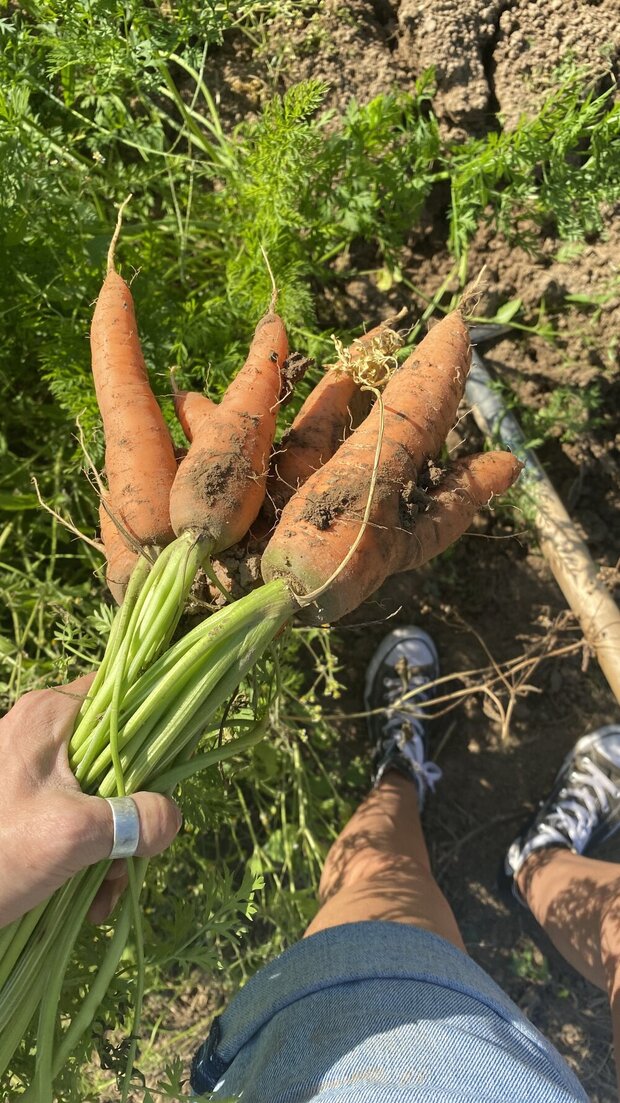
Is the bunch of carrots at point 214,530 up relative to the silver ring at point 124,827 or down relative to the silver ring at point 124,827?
up

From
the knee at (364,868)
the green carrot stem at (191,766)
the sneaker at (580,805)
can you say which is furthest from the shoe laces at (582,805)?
the green carrot stem at (191,766)

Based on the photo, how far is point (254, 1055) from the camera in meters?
1.62

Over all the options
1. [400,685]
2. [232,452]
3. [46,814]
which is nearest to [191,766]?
[46,814]

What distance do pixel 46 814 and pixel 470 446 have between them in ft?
6.40

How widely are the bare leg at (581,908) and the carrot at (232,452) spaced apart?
1.67m

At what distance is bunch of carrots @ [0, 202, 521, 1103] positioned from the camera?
1.39m

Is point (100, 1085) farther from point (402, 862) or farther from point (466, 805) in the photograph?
point (466, 805)

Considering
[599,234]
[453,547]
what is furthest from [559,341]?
[453,547]

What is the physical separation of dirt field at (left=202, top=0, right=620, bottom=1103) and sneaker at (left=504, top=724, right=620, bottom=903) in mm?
75

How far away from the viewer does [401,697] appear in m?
2.61

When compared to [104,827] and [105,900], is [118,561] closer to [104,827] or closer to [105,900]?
[104,827]

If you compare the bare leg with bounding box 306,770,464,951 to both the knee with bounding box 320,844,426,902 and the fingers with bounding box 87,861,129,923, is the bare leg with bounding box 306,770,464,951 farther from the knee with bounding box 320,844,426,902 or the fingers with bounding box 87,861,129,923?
the fingers with bounding box 87,861,129,923

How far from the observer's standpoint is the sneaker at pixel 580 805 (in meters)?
2.54

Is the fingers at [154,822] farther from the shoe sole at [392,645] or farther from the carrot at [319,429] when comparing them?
the shoe sole at [392,645]
